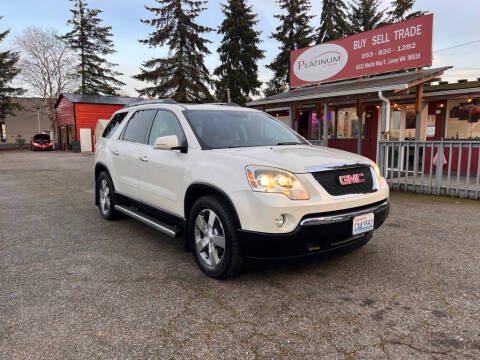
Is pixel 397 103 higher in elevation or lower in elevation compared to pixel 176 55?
lower

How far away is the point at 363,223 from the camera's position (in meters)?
3.23

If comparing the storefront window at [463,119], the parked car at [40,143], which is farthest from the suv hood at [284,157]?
the parked car at [40,143]

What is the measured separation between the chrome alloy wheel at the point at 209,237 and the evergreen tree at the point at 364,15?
36.5 meters

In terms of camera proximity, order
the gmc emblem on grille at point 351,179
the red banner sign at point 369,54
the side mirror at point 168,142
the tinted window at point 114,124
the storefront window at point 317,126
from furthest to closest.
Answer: the storefront window at point 317,126 < the red banner sign at point 369,54 < the tinted window at point 114,124 < the side mirror at point 168,142 < the gmc emblem on grille at point 351,179

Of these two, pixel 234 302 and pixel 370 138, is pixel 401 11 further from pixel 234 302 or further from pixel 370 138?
pixel 234 302

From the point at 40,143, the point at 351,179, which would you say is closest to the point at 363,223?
the point at 351,179

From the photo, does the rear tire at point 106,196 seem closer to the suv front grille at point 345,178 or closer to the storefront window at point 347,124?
the suv front grille at point 345,178

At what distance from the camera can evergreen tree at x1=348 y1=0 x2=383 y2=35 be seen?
34906 mm

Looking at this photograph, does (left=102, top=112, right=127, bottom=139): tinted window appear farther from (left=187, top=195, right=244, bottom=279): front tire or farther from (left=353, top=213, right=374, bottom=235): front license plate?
(left=353, top=213, right=374, bottom=235): front license plate

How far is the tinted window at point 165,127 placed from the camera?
13.2 feet

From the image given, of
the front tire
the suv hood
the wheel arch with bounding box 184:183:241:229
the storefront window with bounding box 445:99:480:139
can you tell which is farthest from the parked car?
the suv hood

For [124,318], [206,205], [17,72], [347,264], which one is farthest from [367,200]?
[17,72]

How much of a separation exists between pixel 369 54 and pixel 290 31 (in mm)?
24279

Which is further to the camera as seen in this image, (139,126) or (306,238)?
(139,126)
